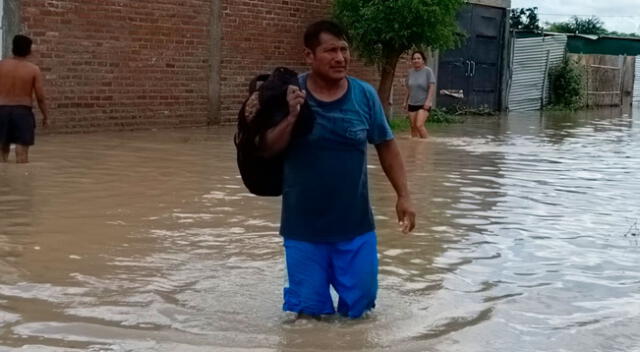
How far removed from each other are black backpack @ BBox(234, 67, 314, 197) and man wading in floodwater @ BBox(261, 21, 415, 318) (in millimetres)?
74

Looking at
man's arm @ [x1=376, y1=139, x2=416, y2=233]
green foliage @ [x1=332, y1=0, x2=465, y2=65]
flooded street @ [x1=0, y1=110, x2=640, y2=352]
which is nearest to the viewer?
flooded street @ [x1=0, y1=110, x2=640, y2=352]

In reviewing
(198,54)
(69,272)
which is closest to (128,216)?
(69,272)

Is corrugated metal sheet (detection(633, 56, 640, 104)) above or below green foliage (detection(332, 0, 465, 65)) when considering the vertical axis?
below

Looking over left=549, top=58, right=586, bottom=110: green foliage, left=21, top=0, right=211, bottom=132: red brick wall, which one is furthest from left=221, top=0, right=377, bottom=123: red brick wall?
left=549, top=58, right=586, bottom=110: green foliage

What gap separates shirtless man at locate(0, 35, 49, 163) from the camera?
11172 mm

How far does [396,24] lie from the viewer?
57.8 ft

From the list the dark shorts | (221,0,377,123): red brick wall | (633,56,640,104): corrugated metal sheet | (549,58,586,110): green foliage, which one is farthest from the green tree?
(633,56,640,104): corrugated metal sheet

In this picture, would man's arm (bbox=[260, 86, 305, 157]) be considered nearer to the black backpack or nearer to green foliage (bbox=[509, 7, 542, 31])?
the black backpack

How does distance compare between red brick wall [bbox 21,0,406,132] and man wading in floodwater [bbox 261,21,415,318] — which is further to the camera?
red brick wall [bbox 21,0,406,132]

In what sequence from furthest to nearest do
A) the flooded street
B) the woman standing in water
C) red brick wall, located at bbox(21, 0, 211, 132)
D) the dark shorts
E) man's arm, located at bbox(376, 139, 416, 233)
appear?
the woman standing in water → red brick wall, located at bbox(21, 0, 211, 132) → the dark shorts → man's arm, located at bbox(376, 139, 416, 233) → the flooded street

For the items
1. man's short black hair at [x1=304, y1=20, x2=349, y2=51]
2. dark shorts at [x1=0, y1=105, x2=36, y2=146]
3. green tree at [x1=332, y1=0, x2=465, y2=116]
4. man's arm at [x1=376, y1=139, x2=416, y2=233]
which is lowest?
dark shorts at [x1=0, y1=105, x2=36, y2=146]

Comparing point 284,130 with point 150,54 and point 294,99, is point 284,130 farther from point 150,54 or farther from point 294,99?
point 150,54

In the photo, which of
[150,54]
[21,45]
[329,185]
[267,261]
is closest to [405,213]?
→ [329,185]

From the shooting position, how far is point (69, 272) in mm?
6332
